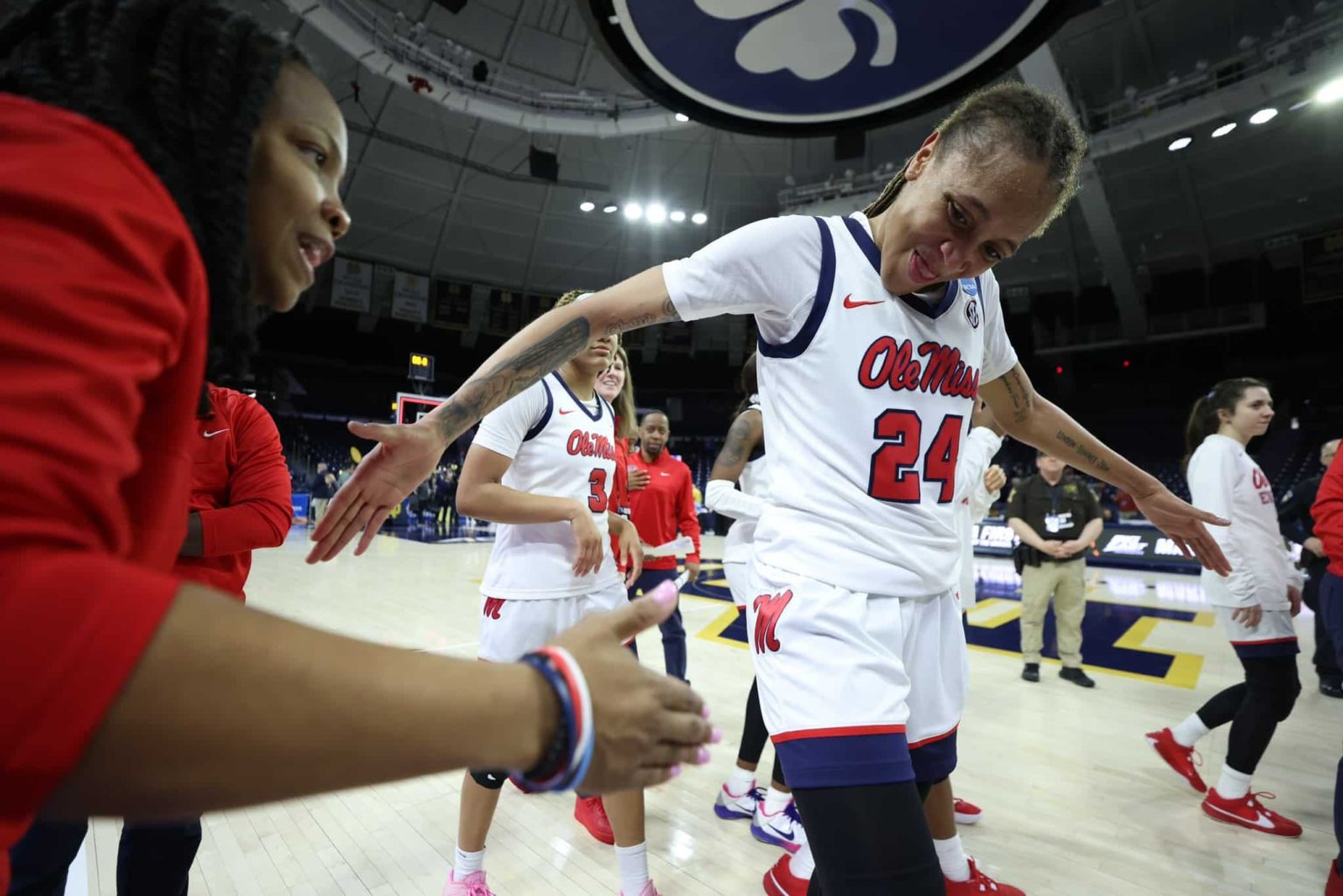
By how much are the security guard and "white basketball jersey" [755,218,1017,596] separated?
4.07 m

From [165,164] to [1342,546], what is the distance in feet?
10.9

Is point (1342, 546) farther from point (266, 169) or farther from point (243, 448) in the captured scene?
point (243, 448)

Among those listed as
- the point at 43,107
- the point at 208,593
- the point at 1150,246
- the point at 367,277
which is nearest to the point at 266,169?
the point at 43,107

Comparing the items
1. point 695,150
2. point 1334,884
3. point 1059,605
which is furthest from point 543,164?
point 1334,884

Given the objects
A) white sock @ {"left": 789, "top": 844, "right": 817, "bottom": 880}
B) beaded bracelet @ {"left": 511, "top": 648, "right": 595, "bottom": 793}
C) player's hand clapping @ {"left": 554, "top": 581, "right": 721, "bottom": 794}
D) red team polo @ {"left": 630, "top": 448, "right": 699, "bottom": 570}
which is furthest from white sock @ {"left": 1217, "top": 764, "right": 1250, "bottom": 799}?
beaded bracelet @ {"left": 511, "top": 648, "right": 595, "bottom": 793}

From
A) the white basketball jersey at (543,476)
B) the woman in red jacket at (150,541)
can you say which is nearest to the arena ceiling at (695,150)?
the white basketball jersey at (543,476)

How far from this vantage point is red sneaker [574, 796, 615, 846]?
8.85 ft

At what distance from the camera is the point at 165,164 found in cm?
63

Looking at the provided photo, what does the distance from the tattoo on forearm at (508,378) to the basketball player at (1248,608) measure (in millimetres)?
3116

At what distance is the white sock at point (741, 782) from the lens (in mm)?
2908

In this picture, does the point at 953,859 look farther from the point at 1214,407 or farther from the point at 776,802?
the point at 1214,407

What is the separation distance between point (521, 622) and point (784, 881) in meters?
1.28

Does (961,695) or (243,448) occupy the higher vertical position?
(243,448)

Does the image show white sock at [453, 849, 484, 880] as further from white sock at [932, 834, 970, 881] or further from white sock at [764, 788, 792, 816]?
white sock at [932, 834, 970, 881]
